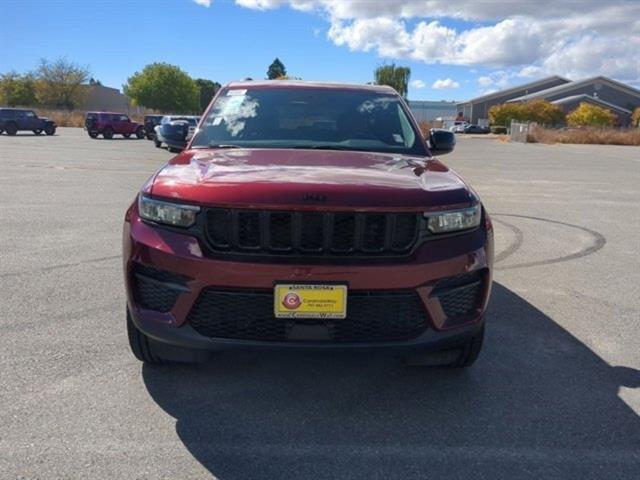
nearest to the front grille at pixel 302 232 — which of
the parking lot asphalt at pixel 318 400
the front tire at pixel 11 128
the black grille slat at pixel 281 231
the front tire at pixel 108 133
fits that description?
the black grille slat at pixel 281 231

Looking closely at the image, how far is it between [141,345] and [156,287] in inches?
22.5

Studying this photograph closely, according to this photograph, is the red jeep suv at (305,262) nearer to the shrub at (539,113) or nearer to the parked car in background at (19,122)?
the parked car in background at (19,122)

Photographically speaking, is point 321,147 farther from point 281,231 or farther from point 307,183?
point 281,231

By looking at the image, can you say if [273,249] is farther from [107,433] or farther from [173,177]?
[107,433]

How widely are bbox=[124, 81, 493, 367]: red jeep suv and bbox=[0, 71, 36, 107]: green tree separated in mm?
83103

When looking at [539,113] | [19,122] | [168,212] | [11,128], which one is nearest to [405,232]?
[168,212]

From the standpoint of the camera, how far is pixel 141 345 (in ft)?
11.0

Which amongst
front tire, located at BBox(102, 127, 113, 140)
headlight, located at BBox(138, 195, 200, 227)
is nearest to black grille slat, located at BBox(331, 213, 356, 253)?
headlight, located at BBox(138, 195, 200, 227)

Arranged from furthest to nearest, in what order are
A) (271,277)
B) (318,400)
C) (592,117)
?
1. (592,117)
2. (318,400)
3. (271,277)

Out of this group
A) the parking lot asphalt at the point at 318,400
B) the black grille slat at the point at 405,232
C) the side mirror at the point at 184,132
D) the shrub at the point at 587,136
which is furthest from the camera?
the shrub at the point at 587,136

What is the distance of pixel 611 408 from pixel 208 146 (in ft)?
9.91

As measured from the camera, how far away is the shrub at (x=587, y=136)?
46.0 metres

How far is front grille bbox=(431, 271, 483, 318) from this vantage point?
117 inches

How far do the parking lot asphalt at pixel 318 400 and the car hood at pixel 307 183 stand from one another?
787 millimetres
